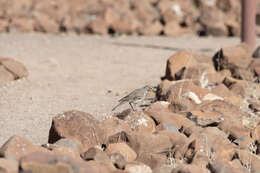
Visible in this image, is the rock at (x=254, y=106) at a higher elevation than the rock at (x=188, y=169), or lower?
lower

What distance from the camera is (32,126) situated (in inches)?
213

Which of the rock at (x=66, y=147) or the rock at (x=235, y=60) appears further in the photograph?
the rock at (x=235, y=60)

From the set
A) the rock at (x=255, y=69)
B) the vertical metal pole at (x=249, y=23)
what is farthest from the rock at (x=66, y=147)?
the vertical metal pole at (x=249, y=23)

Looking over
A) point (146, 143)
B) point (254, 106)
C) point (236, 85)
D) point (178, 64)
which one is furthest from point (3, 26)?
point (146, 143)

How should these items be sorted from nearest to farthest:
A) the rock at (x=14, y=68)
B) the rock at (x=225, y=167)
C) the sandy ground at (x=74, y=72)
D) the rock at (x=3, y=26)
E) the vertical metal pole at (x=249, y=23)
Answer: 1. the rock at (x=225, y=167)
2. the sandy ground at (x=74, y=72)
3. the rock at (x=14, y=68)
4. the vertical metal pole at (x=249, y=23)
5. the rock at (x=3, y=26)

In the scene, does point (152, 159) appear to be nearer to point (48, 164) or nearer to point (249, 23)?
point (48, 164)

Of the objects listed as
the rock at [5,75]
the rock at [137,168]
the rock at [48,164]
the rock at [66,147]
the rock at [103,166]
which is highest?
the rock at [48,164]

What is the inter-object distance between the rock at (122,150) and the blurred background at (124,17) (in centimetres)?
771

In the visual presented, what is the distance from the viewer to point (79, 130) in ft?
15.3

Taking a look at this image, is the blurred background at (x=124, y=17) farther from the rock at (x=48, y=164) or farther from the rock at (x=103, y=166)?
the rock at (x=48, y=164)

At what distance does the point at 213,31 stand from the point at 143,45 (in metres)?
2.06

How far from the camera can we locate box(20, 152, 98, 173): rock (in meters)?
3.33

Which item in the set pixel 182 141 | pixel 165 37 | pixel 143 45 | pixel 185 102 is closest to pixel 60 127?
pixel 182 141

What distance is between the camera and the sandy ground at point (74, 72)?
19.4 feet
